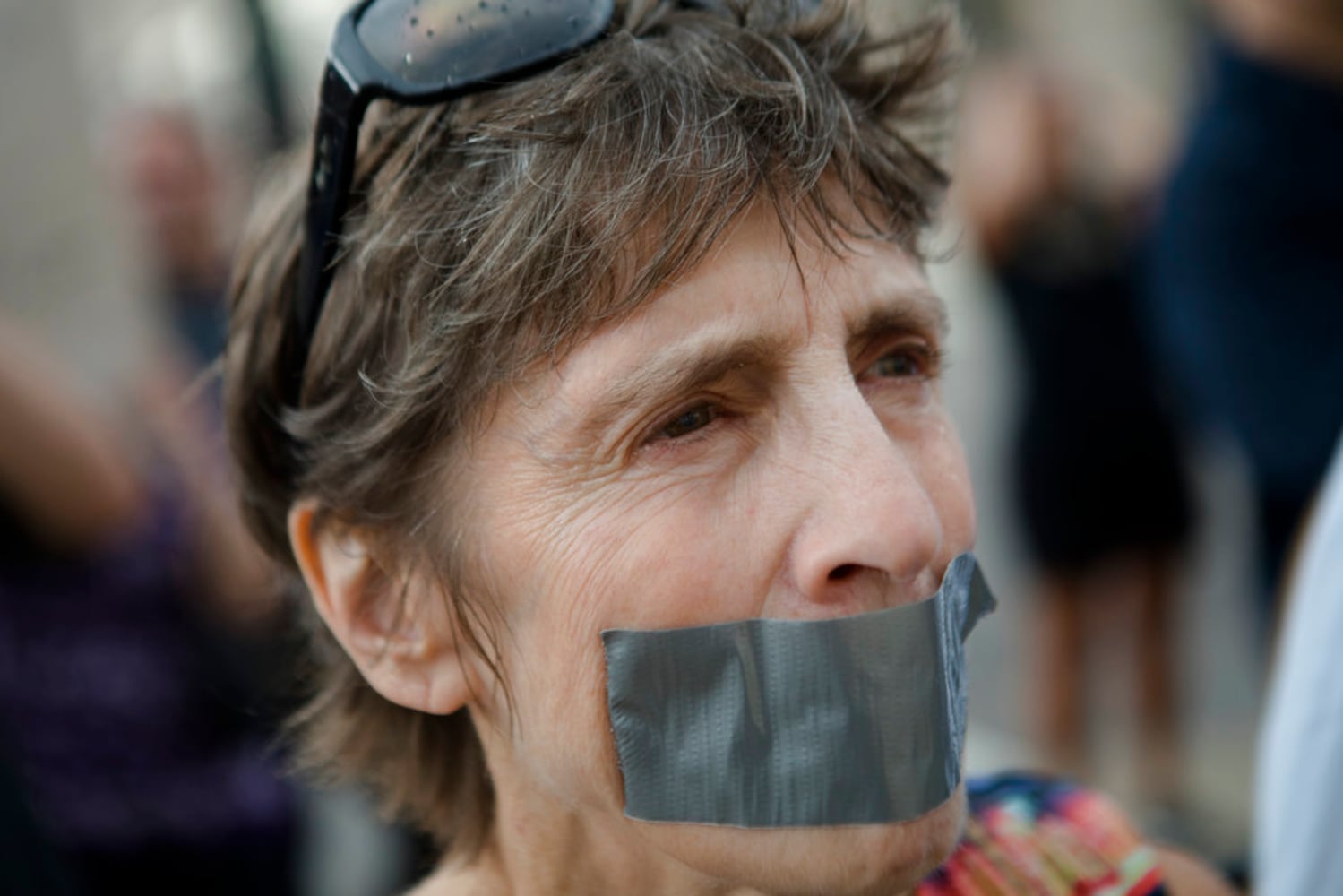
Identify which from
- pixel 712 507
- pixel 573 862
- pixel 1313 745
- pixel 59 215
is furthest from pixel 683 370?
pixel 59 215

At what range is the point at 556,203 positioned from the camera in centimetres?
139

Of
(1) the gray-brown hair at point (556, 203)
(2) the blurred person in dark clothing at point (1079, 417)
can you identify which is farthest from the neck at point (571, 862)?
(2) the blurred person in dark clothing at point (1079, 417)

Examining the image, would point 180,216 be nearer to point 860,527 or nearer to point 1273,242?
point 1273,242

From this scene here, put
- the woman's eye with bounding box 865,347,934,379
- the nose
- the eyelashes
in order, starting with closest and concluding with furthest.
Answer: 1. the nose
2. the eyelashes
3. the woman's eye with bounding box 865,347,934,379

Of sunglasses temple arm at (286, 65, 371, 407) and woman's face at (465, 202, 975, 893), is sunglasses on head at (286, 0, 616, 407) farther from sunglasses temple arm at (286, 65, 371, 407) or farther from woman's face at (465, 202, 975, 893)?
woman's face at (465, 202, 975, 893)

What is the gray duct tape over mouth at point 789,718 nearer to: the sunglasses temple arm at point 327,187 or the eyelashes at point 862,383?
the eyelashes at point 862,383

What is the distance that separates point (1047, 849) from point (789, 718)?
0.57 m

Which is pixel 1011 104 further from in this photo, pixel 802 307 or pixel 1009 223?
pixel 802 307

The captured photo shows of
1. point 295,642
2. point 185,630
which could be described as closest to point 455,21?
point 295,642

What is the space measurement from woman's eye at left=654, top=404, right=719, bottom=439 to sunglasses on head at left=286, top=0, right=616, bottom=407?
42cm

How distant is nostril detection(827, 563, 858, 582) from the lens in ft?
4.35

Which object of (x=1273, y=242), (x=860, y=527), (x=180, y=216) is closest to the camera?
(x=860, y=527)

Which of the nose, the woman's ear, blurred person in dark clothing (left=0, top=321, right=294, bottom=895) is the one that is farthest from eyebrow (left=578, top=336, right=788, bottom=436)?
→ blurred person in dark clothing (left=0, top=321, right=294, bottom=895)

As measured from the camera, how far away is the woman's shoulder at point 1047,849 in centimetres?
164
